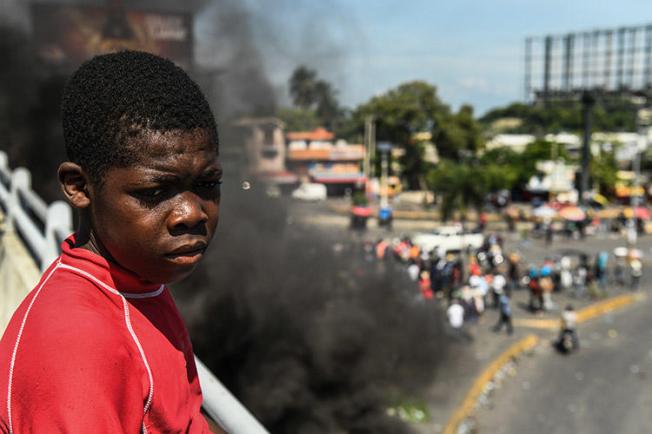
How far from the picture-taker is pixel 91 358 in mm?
683

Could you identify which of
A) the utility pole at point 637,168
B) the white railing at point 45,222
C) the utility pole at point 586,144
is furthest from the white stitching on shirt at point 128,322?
the utility pole at point 586,144

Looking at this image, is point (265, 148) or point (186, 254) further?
point (265, 148)

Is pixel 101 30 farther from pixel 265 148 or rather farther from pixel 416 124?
pixel 416 124

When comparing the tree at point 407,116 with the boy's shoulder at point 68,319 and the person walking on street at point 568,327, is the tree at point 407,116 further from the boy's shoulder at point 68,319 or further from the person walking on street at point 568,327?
the boy's shoulder at point 68,319

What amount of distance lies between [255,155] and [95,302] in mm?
10934

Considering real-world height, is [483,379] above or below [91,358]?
below

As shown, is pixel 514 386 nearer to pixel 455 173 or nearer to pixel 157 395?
pixel 157 395

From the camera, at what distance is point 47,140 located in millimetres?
10234

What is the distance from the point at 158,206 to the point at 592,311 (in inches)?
517

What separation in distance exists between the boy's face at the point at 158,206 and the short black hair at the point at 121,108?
→ 0.05 feet

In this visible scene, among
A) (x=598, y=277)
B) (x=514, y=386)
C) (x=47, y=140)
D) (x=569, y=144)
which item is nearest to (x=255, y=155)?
(x=47, y=140)

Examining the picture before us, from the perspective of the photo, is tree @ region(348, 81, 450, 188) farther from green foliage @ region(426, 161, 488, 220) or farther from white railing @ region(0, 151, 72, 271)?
white railing @ region(0, 151, 72, 271)

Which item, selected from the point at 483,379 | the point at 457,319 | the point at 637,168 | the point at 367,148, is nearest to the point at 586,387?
the point at 483,379

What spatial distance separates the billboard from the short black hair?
14281mm
